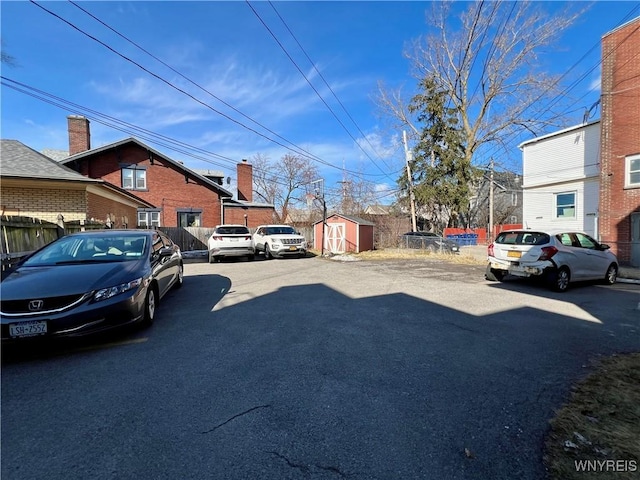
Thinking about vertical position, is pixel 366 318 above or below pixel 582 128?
below

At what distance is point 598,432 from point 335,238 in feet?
66.4

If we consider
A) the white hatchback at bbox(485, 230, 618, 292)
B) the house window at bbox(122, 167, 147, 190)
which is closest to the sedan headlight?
the white hatchback at bbox(485, 230, 618, 292)

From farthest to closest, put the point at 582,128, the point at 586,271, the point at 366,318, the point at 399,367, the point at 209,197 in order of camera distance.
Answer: the point at 209,197 → the point at 582,128 → the point at 586,271 → the point at 366,318 → the point at 399,367

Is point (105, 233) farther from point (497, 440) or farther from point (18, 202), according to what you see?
point (18, 202)

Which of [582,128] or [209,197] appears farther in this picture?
[209,197]

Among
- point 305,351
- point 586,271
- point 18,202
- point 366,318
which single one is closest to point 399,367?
point 305,351

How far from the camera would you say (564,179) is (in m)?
17.3

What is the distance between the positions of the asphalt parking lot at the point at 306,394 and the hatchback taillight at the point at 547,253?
220cm

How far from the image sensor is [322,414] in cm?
270

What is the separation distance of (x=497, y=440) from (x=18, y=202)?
14.5 metres

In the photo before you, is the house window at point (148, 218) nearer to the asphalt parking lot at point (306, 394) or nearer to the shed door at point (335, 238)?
the shed door at point (335, 238)

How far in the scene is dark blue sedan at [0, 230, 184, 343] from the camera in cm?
366

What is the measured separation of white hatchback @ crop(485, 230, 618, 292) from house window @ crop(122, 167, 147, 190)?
22.5 metres

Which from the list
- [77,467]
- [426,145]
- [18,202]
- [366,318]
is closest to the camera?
[77,467]
